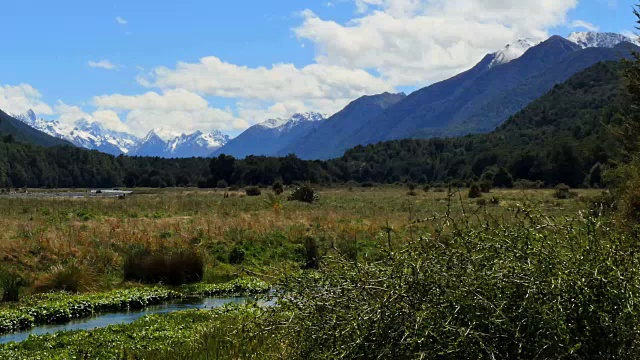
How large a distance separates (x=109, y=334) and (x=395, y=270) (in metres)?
11.6

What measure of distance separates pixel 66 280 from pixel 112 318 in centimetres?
461

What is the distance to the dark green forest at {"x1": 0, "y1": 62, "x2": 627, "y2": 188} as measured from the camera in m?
112

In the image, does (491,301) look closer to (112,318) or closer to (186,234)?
(112,318)

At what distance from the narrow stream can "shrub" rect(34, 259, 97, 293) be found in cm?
332

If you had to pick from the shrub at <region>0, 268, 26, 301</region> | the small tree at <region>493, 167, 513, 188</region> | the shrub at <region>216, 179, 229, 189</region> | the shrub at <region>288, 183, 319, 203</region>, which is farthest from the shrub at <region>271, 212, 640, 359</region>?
the shrub at <region>216, 179, 229, 189</region>

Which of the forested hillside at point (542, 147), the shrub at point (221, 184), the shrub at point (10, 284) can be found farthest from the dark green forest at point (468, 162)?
the shrub at point (10, 284)

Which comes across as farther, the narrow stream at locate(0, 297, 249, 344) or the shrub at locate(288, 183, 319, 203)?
the shrub at locate(288, 183, 319, 203)

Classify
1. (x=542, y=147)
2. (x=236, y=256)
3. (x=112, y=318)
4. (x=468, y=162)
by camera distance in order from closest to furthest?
1. (x=112, y=318)
2. (x=236, y=256)
3. (x=542, y=147)
4. (x=468, y=162)

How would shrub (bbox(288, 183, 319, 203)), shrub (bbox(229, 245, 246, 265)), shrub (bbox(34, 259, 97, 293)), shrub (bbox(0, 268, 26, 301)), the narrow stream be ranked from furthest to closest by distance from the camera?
shrub (bbox(288, 183, 319, 203)) → shrub (bbox(229, 245, 246, 265)) → shrub (bbox(34, 259, 97, 293)) → shrub (bbox(0, 268, 26, 301)) → the narrow stream

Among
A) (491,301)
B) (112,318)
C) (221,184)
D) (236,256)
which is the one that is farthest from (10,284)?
(221,184)

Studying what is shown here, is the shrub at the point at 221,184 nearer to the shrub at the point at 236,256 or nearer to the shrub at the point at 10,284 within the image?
the shrub at the point at 236,256

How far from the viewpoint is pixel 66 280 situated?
2325 centimetres

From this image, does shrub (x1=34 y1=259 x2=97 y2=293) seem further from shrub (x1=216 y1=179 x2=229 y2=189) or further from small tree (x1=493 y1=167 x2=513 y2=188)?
shrub (x1=216 y1=179 x2=229 y2=189)

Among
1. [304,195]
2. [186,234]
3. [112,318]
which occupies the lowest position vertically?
[112,318]
